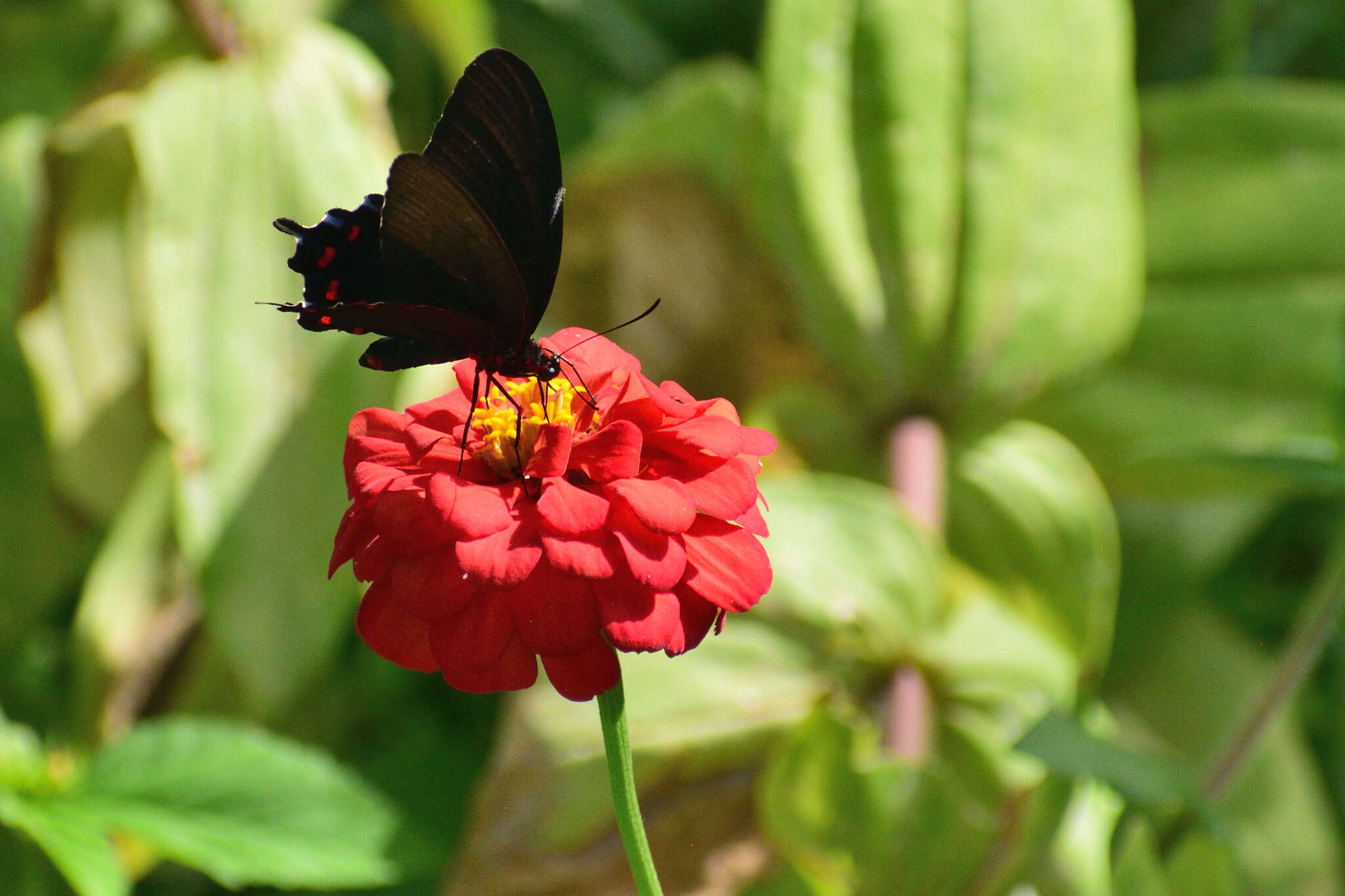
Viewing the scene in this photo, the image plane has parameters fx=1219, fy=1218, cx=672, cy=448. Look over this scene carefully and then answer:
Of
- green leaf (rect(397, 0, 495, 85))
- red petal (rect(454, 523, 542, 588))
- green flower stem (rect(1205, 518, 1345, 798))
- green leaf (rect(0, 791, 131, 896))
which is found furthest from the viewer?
green leaf (rect(397, 0, 495, 85))

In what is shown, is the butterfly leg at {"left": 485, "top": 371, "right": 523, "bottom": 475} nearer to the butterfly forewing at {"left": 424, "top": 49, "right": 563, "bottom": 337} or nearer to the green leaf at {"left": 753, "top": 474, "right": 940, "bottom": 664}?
the butterfly forewing at {"left": 424, "top": 49, "right": 563, "bottom": 337}

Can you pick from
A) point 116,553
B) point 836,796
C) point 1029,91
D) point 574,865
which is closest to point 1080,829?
point 836,796

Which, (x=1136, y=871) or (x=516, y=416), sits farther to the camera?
(x=1136, y=871)

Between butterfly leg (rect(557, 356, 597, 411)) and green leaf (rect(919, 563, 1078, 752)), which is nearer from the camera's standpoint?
butterfly leg (rect(557, 356, 597, 411))

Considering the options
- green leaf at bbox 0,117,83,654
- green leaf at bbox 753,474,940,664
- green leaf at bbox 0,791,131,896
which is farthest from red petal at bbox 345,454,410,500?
green leaf at bbox 0,117,83,654

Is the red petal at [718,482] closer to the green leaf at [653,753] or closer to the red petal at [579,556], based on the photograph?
the red petal at [579,556]

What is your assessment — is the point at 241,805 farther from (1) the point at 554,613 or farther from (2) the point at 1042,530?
(2) the point at 1042,530

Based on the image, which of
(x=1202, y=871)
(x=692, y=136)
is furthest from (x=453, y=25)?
(x=1202, y=871)
